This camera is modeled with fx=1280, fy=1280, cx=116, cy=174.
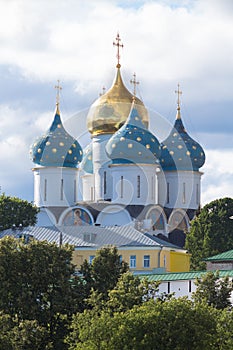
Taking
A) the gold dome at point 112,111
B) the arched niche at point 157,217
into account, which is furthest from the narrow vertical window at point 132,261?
the gold dome at point 112,111

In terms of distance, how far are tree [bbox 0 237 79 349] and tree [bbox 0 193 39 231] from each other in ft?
56.3

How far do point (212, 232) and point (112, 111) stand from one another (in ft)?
40.1

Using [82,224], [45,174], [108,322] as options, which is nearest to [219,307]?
[108,322]

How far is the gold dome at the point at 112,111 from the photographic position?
186ft

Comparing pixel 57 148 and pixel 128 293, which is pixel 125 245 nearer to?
pixel 57 148

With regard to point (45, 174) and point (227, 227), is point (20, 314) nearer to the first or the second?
point (227, 227)

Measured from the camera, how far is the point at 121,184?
53094mm

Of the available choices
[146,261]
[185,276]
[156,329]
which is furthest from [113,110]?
[156,329]

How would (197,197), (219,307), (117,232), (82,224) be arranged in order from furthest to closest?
(197,197) → (82,224) → (117,232) → (219,307)

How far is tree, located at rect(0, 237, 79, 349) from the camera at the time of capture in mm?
29344

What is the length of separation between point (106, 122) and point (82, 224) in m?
6.70

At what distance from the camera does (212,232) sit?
46219 millimetres

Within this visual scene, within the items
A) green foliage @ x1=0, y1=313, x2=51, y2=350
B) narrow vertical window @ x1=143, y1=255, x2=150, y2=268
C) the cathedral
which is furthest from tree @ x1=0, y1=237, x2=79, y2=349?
the cathedral

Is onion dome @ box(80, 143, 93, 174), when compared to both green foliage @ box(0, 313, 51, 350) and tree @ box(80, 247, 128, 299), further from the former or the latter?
green foliage @ box(0, 313, 51, 350)
